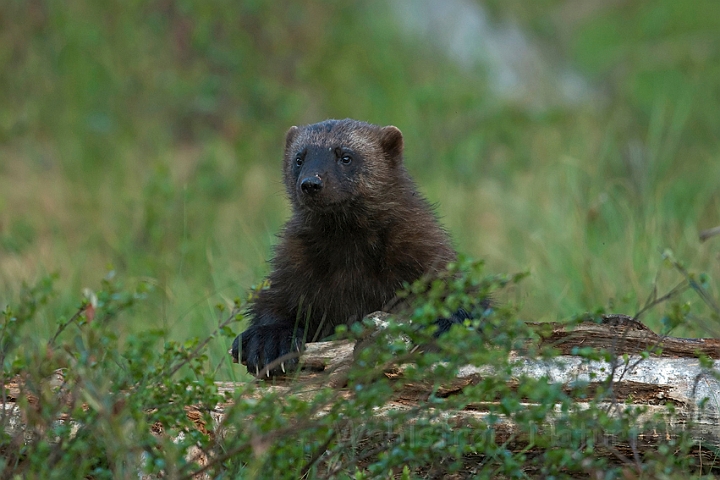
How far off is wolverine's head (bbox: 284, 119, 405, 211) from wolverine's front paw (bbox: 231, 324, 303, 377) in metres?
0.60

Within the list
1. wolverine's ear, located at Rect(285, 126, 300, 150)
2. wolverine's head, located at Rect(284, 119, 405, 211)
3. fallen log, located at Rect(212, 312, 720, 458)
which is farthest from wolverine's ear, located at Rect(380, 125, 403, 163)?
fallen log, located at Rect(212, 312, 720, 458)

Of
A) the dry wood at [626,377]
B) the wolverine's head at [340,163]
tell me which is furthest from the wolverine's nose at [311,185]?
the dry wood at [626,377]

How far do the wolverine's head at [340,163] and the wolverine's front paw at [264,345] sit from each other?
23.7 inches

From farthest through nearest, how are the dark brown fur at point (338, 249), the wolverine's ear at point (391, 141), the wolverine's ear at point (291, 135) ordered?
the wolverine's ear at point (291, 135) < the wolverine's ear at point (391, 141) < the dark brown fur at point (338, 249)

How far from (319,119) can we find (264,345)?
6.31 m

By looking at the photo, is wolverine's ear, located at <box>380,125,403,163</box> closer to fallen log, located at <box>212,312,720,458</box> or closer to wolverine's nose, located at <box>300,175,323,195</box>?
wolverine's nose, located at <box>300,175,323,195</box>

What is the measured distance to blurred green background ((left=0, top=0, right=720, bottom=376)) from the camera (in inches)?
248

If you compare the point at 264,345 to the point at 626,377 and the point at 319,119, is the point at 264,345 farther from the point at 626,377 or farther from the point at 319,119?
the point at 319,119

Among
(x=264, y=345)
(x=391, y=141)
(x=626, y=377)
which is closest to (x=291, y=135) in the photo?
(x=391, y=141)

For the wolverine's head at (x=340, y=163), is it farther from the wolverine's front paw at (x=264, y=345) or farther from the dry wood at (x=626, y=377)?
the dry wood at (x=626, y=377)

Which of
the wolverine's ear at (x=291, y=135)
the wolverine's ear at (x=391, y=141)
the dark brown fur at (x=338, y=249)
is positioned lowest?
the dark brown fur at (x=338, y=249)

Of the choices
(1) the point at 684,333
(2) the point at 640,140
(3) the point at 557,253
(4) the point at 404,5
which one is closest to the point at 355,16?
(4) the point at 404,5

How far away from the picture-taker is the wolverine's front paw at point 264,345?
155 inches

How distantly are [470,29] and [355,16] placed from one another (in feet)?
5.82
